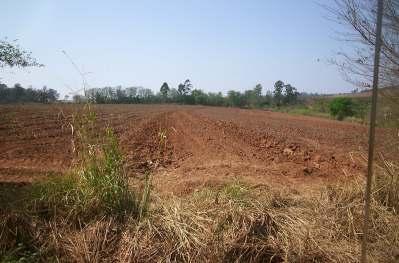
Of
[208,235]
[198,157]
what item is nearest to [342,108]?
[198,157]

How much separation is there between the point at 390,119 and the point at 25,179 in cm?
691

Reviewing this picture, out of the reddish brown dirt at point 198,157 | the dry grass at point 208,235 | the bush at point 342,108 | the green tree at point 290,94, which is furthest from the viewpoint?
the green tree at point 290,94

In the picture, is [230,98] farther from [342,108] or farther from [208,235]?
[208,235]

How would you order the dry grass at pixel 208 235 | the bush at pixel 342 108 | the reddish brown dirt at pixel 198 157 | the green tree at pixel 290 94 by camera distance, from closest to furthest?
the dry grass at pixel 208 235, the reddish brown dirt at pixel 198 157, the bush at pixel 342 108, the green tree at pixel 290 94

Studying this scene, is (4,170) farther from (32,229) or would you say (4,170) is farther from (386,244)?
(386,244)

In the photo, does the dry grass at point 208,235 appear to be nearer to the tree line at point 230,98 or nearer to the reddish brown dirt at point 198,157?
the reddish brown dirt at point 198,157

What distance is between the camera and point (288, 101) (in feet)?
250

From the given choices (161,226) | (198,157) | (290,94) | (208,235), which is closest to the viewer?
(208,235)

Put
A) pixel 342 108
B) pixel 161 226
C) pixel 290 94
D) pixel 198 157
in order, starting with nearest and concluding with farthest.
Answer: pixel 161 226
pixel 198 157
pixel 342 108
pixel 290 94

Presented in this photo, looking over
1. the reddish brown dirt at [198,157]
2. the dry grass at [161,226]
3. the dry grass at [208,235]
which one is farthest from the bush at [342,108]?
the dry grass at [208,235]

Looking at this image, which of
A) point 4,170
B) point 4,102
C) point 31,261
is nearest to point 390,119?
point 31,261

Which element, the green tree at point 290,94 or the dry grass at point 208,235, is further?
the green tree at point 290,94

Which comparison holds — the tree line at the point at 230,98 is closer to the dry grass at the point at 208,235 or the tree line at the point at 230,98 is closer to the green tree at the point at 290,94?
the green tree at the point at 290,94

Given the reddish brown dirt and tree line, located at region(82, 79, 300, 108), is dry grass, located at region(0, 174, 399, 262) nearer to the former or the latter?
the reddish brown dirt
